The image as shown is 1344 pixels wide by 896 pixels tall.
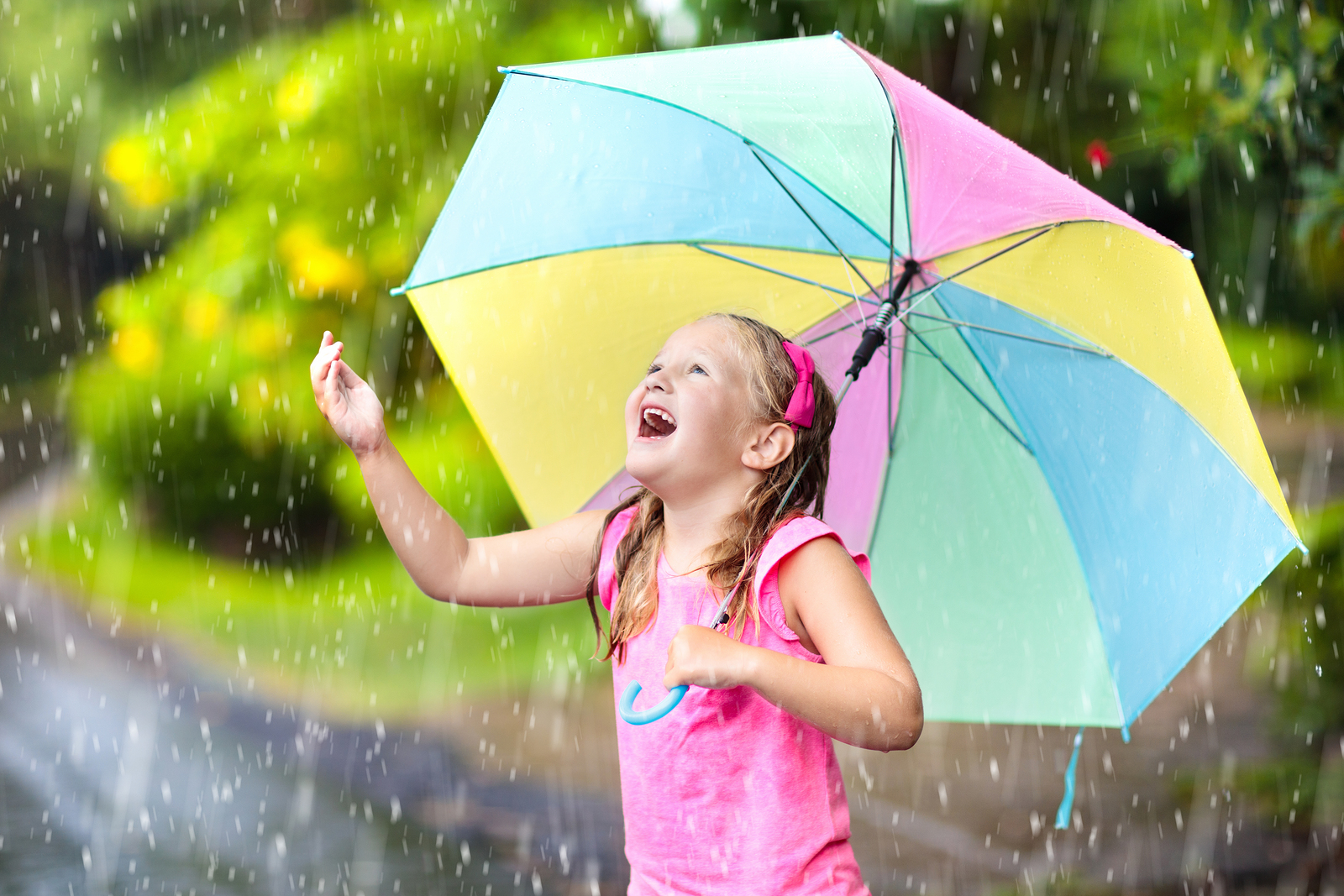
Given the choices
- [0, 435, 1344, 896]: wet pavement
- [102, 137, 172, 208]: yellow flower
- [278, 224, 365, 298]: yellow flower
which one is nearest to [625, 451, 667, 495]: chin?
[0, 435, 1344, 896]: wet pavement

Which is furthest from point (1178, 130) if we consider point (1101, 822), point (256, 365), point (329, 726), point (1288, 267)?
point (256, 365)

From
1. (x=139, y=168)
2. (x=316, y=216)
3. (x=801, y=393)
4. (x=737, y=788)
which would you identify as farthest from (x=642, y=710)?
(x=139, y=168)

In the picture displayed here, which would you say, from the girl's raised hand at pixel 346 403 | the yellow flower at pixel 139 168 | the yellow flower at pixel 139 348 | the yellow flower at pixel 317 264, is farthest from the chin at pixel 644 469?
the yellow flower at pixel 139 348

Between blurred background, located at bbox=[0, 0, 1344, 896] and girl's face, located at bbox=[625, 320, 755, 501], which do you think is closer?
girl's face, located at bbox=[625, 320, 755, 501]

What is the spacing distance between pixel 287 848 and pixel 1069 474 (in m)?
3.80

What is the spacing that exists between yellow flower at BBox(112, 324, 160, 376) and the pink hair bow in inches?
328

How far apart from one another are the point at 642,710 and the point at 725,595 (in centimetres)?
25

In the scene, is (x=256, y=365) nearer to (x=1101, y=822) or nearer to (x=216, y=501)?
(x=216, y=501)

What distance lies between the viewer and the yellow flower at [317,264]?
8.78 metres

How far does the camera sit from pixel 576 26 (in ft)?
26.1

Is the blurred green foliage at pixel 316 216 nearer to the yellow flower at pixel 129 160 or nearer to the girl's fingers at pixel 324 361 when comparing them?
the yellow flower at pixel 129 160

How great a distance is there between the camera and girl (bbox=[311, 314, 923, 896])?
217 centimetres

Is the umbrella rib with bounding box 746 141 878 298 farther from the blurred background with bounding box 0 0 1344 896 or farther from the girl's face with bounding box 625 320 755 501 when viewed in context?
the blurred background with bounding box 0 0 1344 896

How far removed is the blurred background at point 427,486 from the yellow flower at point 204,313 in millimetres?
24
